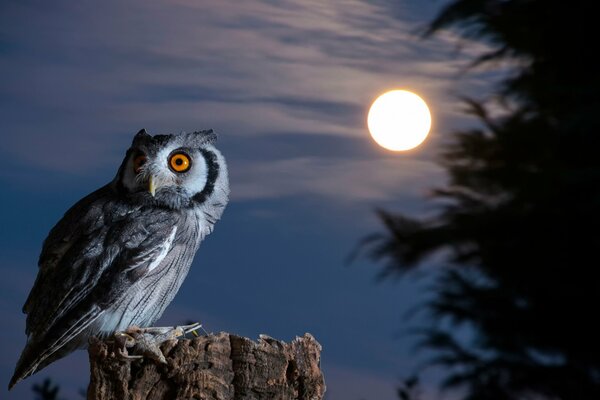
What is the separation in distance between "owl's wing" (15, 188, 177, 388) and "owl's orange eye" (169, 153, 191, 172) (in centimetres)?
14

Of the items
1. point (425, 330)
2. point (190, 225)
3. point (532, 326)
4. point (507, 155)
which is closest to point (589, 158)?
point (507, 155)

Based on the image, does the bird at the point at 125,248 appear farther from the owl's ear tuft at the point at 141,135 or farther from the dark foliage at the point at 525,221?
the dark foliage at the point at 525,221

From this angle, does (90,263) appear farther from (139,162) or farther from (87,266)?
(139,162)

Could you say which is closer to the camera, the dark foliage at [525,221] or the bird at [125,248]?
the bird at [125,248]

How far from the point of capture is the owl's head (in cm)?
243

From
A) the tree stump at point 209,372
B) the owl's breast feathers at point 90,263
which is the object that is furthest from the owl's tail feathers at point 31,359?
the tree stump at point 209,372

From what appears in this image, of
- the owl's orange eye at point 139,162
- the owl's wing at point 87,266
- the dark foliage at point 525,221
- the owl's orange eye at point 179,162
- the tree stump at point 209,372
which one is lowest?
the tree stump at point 209,372

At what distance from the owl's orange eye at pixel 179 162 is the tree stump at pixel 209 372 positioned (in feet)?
1.95

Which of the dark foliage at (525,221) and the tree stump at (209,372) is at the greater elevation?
the dark foliage at (525,221)

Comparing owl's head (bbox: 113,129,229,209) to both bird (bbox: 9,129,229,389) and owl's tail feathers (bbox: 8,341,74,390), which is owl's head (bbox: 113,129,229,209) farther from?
owl's tail feathers (bbox: 8,341,74,390)

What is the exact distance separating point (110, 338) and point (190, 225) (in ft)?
1.36

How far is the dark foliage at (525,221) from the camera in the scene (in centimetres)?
450

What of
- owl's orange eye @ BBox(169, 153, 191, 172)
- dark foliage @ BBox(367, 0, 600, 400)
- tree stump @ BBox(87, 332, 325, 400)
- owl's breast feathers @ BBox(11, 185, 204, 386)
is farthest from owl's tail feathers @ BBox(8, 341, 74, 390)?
dark foliage @ BBox(367, 0, 600, 400)

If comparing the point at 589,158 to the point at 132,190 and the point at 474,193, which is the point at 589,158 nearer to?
the point at 474,193
